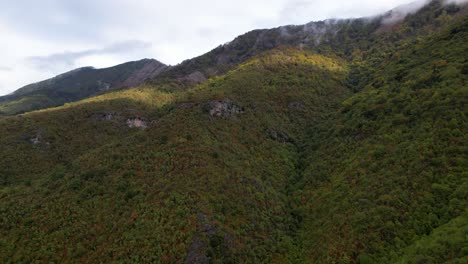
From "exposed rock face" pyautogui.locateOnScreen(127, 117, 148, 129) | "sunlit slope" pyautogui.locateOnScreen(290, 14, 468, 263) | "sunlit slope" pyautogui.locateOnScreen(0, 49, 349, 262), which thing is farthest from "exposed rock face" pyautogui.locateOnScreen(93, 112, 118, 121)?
"sunlit slope" pyautogui.locateOnScreen(290, 14, 468, 263)

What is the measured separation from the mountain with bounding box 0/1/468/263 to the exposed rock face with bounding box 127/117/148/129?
4988 mm

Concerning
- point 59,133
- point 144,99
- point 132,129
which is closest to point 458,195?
point 132,129

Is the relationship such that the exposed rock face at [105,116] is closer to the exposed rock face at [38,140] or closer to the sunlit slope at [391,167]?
the exposed rock face at [38,140]

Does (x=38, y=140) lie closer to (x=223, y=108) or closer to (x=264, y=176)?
(x=223, y=108)

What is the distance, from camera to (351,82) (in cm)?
10681

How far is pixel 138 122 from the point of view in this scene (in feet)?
354

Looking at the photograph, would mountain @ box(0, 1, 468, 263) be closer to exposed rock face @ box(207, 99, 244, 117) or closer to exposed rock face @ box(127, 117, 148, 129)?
exposed rock face @ box(207, 99, 244, 117)

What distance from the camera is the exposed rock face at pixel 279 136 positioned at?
7684 cm

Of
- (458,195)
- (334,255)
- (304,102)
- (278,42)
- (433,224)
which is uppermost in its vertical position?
(278,42)

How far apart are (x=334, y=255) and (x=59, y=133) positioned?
85748 mm

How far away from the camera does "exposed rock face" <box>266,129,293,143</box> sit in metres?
76.8

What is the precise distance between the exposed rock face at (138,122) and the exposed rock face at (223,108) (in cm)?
3576

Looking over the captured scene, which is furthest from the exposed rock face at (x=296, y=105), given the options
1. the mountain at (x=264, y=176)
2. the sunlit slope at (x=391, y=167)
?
the sunlit slope at (x=391, y=167)

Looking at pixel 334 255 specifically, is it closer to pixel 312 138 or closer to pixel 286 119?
pixel 312 138
